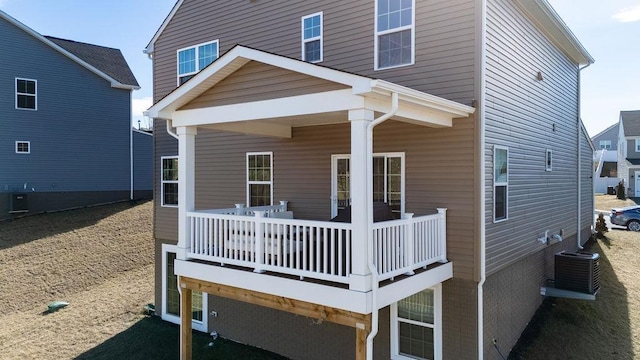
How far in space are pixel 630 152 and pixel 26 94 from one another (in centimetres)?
4344

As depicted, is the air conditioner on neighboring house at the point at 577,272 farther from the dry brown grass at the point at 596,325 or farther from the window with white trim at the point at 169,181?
the window with white trim at the point at 169,181

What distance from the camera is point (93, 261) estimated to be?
1627cm

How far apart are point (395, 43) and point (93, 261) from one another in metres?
13.7

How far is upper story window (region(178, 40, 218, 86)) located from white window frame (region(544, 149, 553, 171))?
8906 millimetres

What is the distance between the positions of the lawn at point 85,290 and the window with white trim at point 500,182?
19.2ft

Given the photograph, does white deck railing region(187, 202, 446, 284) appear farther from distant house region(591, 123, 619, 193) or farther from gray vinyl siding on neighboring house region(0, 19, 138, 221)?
distant house region(591, 123, 619, 193)

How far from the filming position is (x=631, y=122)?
1505 inches

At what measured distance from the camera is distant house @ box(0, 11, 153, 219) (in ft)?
64.2

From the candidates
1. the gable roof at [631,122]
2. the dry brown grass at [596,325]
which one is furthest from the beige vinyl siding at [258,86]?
the gable roof at [631,122]

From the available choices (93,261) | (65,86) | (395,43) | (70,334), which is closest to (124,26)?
(65,86)

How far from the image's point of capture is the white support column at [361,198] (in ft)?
19.5

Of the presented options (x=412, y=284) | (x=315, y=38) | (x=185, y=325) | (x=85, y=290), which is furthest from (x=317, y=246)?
(x=85, y=290)

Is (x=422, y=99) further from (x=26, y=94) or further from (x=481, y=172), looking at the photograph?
(x=26, y=94)

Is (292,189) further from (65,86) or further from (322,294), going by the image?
(65,86)
